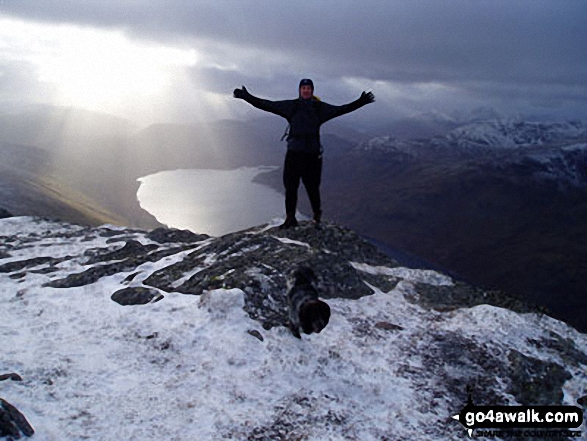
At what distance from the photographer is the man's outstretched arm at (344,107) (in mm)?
16516

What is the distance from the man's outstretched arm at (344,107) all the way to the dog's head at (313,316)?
762cm

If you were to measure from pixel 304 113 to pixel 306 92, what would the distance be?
79cm

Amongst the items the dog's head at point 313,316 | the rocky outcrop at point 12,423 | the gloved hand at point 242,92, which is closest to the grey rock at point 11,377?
the rocky outcrop at point 12,423

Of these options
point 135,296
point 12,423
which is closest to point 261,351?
point 12,423

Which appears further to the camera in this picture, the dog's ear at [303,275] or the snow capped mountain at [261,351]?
the dog's ear at [303,275]

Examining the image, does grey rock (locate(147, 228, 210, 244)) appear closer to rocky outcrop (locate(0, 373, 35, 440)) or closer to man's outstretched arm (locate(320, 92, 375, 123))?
man's outstretched arm (locate(320, 92, 375, 123))

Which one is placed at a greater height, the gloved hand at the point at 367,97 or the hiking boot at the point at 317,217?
the gloved hand at the point at 367,97

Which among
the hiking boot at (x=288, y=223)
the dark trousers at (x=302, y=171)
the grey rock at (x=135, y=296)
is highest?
the dark trousers at (x=302, y=171)

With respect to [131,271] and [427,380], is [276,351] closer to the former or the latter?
[427,380]

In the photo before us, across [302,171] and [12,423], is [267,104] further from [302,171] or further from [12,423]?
[12,423]

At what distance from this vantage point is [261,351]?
11.8 m

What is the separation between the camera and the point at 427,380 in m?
11.6

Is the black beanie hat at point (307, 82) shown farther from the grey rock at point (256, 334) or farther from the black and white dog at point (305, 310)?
the grey rock at point (256, 334)

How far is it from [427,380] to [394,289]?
20.6ft
